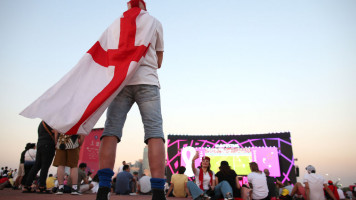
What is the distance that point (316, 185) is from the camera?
5.45 metres

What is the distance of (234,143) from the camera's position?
49.2 feet

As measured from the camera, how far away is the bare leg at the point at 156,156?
5.16 feet

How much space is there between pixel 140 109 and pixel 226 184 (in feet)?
9.41

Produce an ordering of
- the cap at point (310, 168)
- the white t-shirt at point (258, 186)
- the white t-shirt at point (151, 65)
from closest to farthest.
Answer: the white t-shirt at point (151, 65) → the white t-shirt at point (258, 186) → the cap at point (310, 168)

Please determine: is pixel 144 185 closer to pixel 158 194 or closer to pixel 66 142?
pixel 66 142

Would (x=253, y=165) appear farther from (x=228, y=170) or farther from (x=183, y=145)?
(x=183, y=145)

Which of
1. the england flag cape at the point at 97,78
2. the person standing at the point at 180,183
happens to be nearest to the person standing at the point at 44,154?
the england flag cape at the point at 97,78

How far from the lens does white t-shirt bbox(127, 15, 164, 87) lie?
66.4 inches

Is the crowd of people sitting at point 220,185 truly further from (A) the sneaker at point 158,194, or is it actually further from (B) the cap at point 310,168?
(A) the sneaker at point 158,194

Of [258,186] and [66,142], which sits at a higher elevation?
[66,142]

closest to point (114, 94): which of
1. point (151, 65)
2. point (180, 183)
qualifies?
point (151, 65)

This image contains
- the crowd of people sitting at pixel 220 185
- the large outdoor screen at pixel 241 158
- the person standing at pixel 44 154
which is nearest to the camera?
the person standing at pixel 44 154

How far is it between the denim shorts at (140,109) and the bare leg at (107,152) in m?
0.04

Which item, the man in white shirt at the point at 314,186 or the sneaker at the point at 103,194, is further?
the man in white shirt at the point at 314,186
